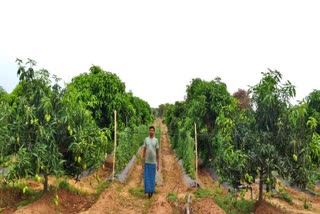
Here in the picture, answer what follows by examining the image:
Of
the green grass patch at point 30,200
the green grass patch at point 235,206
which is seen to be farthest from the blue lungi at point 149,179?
the green grass patch at point 30,200

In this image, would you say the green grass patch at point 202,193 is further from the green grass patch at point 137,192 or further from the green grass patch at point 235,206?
the green grass patch at point 137,192

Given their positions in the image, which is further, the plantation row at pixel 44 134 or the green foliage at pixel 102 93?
the green foliage at pixel 102 93

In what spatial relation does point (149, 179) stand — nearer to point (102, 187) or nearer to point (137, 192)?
point (137, 192)

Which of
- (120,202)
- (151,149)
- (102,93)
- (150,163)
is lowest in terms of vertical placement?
(120,202)

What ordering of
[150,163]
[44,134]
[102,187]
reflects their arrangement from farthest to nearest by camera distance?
[102,187] < [150,163] < [44,134]

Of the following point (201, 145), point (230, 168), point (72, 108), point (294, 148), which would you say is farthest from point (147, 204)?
point (201, 145)

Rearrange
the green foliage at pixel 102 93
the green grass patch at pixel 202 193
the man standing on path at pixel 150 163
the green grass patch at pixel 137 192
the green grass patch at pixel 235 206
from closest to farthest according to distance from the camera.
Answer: the green grass patch at pixel 235 206, the green grass patch at pixel 202 193, the man standing on path at pixel 150 163, the green grass patch at pixel 137 192, the green foliage at pixel 102 93

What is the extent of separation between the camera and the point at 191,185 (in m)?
11.4

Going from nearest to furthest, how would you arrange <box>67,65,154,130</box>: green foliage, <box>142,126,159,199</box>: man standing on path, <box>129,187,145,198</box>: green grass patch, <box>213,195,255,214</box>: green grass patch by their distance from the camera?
<box>213,195,255,214</box>: green grass patch → <box>142,126,159,199</box>: man standing on path → <box>129,187,145,198</box>: green grass patch → <box>67,65,154,130</box>: green foliage

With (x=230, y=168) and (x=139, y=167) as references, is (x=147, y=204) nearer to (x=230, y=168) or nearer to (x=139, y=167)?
(x=230, y=168)

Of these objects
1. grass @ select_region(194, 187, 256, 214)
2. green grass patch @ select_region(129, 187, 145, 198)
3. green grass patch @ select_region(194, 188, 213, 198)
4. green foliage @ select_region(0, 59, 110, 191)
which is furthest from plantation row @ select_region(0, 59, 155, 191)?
grass @ select_region(194, 187, 256, 214)

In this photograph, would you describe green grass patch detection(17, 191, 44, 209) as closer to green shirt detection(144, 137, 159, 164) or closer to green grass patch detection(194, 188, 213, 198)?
green shirt detection(144, 137, 159, 164)

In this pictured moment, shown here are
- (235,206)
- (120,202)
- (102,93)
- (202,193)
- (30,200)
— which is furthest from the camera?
(102,93)

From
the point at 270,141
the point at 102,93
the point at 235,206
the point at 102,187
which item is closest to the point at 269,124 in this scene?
the point at 270,141
